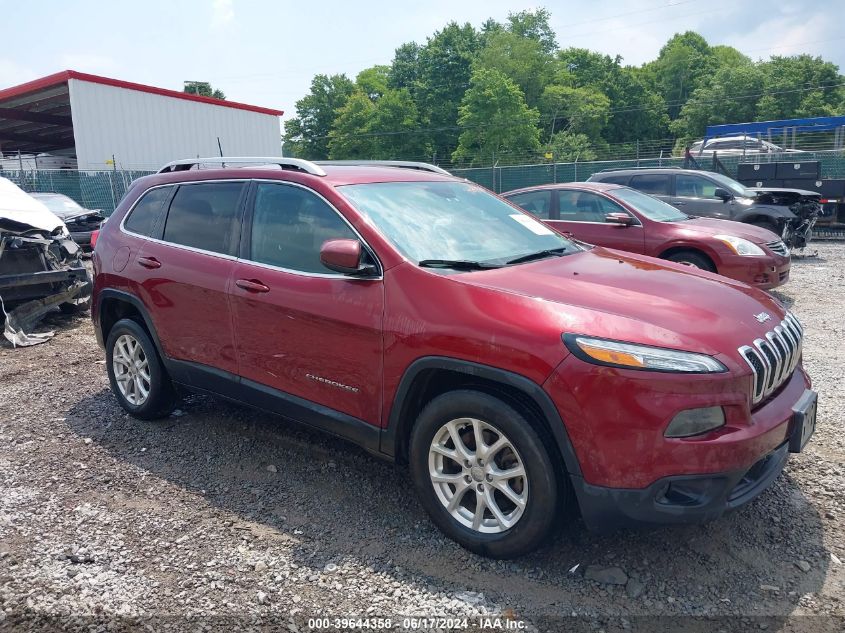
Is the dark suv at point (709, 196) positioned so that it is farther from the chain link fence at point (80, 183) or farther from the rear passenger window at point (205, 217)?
the chain link fence at point (80, 183)

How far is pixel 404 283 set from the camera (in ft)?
10.3

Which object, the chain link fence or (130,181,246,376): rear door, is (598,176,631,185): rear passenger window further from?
the chain link fence

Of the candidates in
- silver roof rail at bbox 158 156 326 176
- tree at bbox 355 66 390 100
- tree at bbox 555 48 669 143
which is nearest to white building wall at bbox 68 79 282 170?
silver roof rail at bbox 158 156 326 176

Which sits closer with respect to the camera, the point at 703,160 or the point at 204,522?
the point at 204,522

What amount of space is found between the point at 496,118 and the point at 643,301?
51266 mm

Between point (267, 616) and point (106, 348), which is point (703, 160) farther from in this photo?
point (267, 616)

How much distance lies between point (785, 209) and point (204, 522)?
10970 mm

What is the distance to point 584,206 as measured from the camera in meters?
8.84

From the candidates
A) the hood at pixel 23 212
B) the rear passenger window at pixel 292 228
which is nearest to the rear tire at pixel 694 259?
the rear passenger window at pixel 292 228

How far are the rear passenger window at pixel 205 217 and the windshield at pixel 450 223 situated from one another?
2.83 feet

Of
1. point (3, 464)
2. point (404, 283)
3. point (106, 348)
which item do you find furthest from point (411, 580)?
point (106, 348)

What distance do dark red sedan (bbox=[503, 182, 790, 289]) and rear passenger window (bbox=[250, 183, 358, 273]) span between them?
4.45 meters

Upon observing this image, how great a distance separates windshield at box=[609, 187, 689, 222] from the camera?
27.9 ft

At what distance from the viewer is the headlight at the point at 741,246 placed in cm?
777
